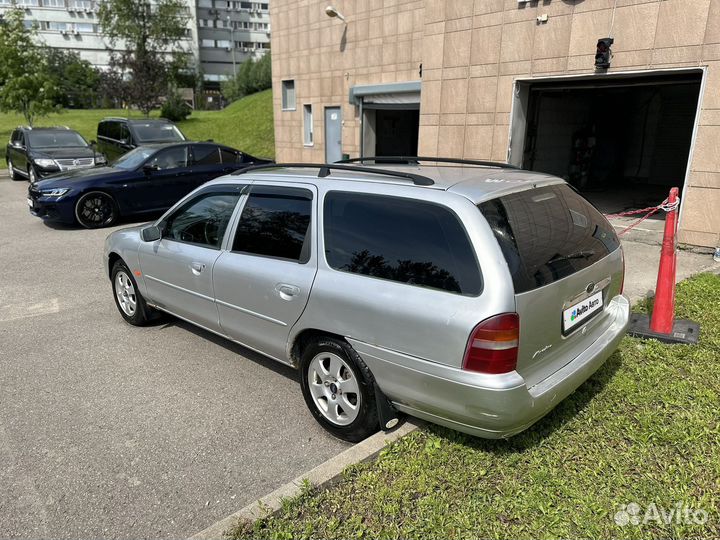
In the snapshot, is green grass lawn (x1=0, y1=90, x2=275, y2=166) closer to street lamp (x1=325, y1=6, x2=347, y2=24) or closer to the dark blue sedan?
street lamp (x1=325, y1=6, x2=347, y2=24)

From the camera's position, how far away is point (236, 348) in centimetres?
480

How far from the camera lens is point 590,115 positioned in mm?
14852

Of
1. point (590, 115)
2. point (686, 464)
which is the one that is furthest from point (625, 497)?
point (590, 115)

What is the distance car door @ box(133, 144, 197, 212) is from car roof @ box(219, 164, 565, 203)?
7330mm

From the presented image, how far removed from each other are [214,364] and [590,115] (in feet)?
46.0

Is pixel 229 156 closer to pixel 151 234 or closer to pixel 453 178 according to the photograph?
pixel 151 234

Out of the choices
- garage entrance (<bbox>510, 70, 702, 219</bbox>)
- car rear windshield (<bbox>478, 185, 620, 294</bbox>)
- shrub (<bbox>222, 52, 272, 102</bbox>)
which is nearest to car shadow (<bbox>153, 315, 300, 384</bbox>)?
car rear windshield (<bbox>478, 185, 620, 294</bbox>)

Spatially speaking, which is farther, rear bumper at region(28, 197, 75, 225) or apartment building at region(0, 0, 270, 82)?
apartment building at region(0, 0, 270, 82)

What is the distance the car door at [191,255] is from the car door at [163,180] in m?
6.33

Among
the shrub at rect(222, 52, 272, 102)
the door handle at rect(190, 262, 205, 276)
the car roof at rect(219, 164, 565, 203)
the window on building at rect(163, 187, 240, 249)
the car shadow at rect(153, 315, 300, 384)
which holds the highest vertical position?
the shrub at rect(222, 52, 272, 102)

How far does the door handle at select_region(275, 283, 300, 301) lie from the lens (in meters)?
3.43

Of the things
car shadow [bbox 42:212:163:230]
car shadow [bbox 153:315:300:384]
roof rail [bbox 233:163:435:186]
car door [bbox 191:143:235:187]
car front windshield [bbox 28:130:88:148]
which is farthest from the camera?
car front windshield [bbox 28:130:88:148]

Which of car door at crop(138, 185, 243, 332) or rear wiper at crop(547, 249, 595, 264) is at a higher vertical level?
rear wiper at crop(547, 249, 595, 264)

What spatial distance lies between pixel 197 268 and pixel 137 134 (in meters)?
11.2
